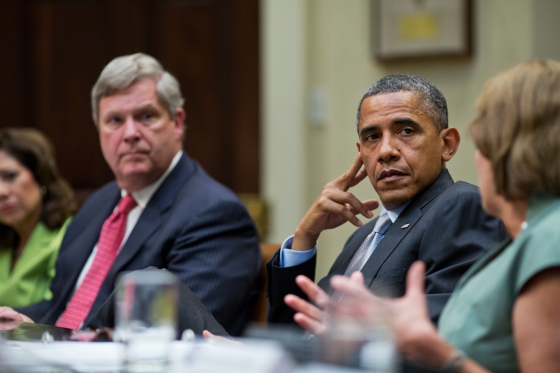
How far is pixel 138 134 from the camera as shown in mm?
2721

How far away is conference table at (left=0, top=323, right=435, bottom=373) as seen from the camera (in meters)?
1.08

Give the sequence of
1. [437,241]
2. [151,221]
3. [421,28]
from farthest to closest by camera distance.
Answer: [421,28]
[151,221]
[437,241]

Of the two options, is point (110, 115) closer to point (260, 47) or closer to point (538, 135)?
point (260, 47)

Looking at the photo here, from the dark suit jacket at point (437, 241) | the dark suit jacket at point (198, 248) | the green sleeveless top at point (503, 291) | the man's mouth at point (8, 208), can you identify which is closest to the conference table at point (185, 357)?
the green sleeveless top at point (503, 291)

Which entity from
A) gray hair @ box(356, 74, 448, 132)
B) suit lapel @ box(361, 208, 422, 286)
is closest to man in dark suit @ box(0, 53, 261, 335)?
suit lapel @ box(361, 208, 422, 286)

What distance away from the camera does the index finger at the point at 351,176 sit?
2.27 meters

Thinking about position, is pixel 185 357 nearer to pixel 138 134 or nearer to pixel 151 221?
pixel 151 221

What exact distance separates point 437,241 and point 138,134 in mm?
1292

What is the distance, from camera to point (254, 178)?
13.8ft

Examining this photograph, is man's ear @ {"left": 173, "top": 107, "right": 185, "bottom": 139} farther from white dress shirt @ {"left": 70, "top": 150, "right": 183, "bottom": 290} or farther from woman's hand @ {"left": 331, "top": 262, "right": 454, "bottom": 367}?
woman's hand @ {"left": 331, "top": 262, "right": 454, "bottom": 367}

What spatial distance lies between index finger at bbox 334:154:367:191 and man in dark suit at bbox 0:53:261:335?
0.38 m

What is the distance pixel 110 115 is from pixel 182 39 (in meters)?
1.63

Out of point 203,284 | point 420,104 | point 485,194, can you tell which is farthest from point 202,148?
point 485,194

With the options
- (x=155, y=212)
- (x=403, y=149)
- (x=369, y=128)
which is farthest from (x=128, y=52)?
(x=403, y=149)
